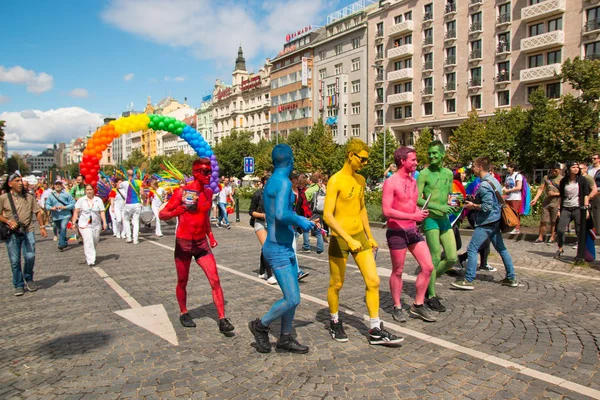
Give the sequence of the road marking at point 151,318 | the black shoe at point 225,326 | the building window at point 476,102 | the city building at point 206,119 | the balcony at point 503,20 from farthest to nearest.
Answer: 1. the city building at point 206,119
2. the building window at point 476,102
3. the balcony at point 503,20
4. the road marking at point 151,318
5. the black shoe at point 225,326

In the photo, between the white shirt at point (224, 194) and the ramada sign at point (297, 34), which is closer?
the white shirt at point (224, 194)

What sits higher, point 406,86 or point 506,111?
point 406,86

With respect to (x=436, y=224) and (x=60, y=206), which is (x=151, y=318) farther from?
(x=60, y=206)

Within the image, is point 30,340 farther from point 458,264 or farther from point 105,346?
point 458,264

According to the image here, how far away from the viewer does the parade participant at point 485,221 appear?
6867mm

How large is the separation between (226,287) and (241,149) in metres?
64.2

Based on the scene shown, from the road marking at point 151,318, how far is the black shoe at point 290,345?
111 cm

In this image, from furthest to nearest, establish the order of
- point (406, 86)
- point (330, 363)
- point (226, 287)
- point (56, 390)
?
point (406, 86) < point (226, 287) < point (330, 363) < point (56, 390)

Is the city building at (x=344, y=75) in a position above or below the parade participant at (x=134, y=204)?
above

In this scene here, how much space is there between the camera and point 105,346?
4.85 m

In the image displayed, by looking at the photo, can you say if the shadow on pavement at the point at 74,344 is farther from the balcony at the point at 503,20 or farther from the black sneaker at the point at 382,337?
the balcony at the point at 503,20

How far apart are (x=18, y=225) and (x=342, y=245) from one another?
17.9ft

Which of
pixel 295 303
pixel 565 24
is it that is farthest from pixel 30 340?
pixel 565 24

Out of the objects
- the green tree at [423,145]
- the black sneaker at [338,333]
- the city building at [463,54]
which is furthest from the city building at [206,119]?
the black sneaker at [338,333]
